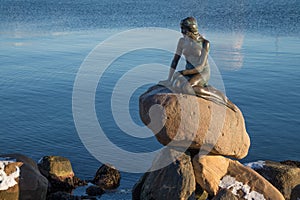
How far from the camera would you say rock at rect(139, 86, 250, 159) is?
43.4 feet

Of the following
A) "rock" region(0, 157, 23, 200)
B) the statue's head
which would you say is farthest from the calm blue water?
the statue's head

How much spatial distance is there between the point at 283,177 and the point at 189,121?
4808 millimetres

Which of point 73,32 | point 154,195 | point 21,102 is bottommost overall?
point 154,195

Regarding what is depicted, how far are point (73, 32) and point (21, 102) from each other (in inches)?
857

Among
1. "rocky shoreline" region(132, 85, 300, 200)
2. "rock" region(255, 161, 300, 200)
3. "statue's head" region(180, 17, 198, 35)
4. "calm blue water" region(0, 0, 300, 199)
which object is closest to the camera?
"rocky shoreline" region(132, 85, 300, 200)

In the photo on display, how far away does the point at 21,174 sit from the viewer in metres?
14.6

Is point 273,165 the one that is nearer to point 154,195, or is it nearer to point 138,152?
point 154,195

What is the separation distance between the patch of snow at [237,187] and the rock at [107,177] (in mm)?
4546

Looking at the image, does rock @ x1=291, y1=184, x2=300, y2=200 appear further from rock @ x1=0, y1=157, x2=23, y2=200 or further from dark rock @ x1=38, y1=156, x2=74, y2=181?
rock @ x1=0, y1=157, x2=23, y2=200

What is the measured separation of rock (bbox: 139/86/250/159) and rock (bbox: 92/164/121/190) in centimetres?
433

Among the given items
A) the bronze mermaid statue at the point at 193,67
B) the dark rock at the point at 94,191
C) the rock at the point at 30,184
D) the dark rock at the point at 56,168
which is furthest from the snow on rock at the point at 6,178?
the bronze mermaid statue at the point at 193,67

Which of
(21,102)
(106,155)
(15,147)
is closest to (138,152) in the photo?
(106,155)

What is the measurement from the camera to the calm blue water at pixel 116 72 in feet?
70.3

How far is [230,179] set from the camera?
15.0m
